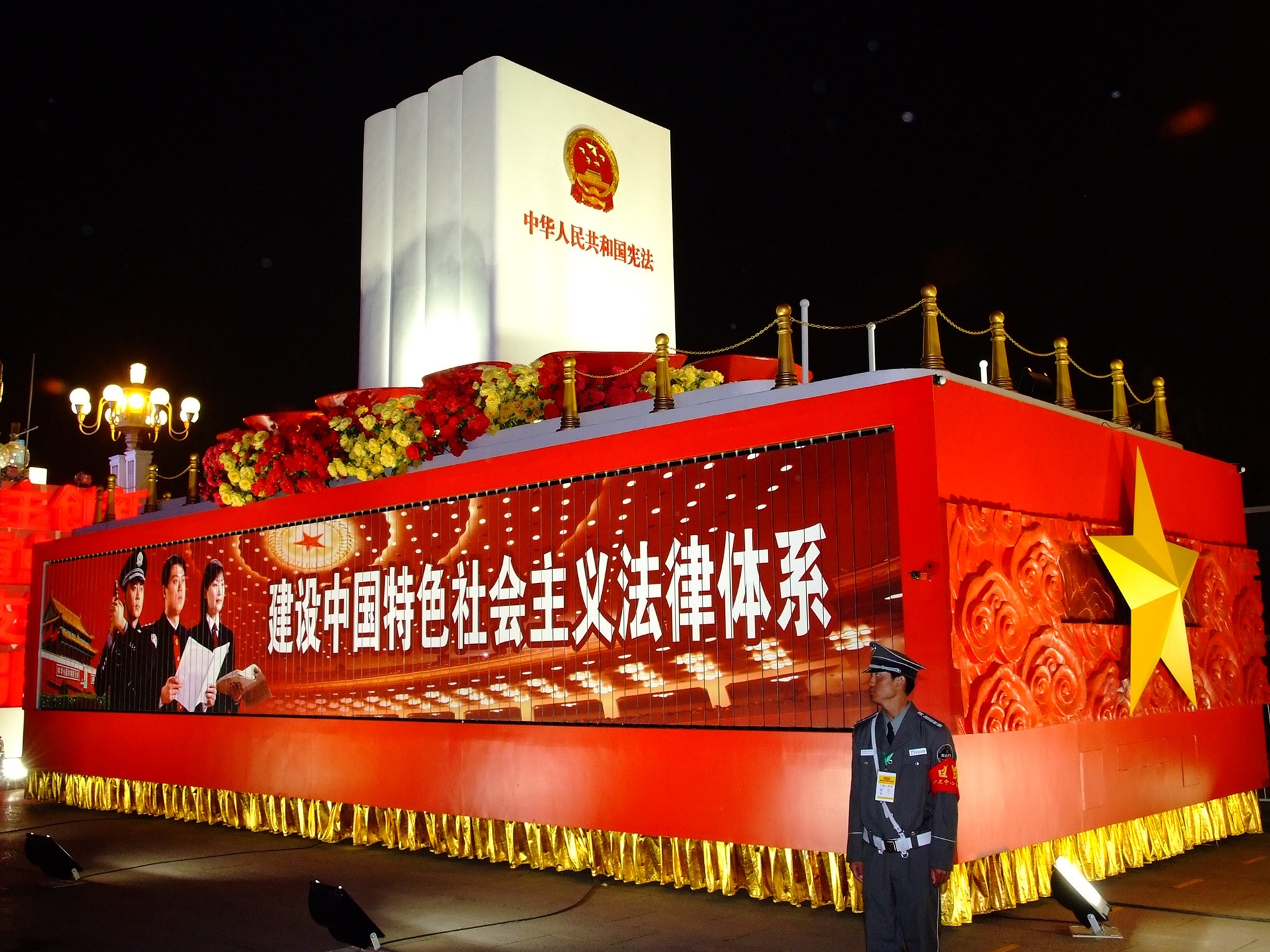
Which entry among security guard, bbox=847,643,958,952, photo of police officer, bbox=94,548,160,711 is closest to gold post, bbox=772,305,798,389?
security guard, bbox=847,643,958,952

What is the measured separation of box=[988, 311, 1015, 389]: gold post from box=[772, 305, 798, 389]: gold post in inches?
45.7

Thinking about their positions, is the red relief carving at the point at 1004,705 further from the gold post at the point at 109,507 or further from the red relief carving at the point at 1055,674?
the gold post at the point at 109,507

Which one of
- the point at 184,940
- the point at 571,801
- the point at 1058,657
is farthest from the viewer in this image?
the point at 571,801

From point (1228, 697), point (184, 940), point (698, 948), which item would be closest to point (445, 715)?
point (184, 940)

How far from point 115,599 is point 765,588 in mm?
8466

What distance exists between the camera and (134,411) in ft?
50.2

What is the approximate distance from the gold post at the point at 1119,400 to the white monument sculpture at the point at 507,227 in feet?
16.9

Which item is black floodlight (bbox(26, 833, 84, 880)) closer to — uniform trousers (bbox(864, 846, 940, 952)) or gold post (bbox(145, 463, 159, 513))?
gold post (bbox(145, 463, 159, 513))

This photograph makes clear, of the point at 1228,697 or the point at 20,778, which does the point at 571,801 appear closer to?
the point at 1228,697

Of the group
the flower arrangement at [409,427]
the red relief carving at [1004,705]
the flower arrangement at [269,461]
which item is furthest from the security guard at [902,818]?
the flower arrangement at [269,461]

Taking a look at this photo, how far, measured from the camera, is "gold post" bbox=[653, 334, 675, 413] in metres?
7.58

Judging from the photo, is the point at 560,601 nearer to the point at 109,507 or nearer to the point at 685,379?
the point at 685,379

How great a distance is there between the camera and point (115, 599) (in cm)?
1241

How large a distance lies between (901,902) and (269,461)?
746 centimetres
